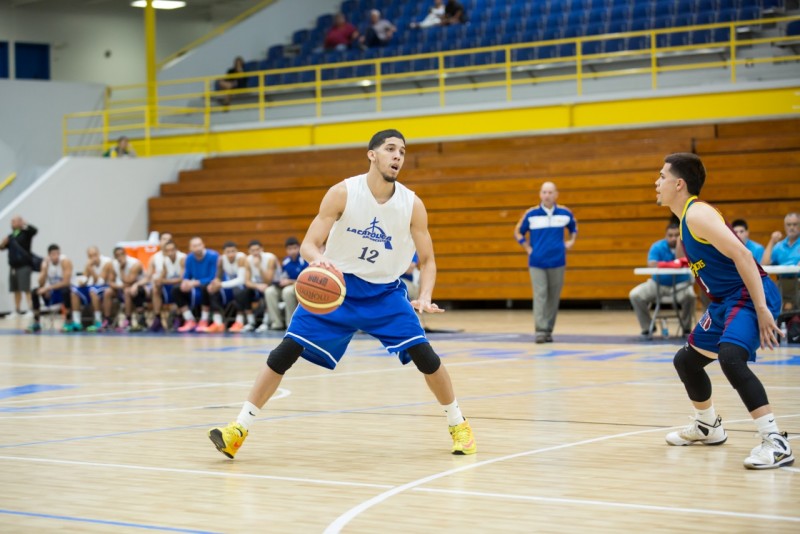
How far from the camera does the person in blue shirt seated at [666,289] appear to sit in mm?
13570

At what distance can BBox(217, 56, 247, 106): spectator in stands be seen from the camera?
25714 millimetres

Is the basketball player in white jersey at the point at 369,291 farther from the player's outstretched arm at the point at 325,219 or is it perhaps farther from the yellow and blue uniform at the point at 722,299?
the yellow and blue uniform at the point at 722,299

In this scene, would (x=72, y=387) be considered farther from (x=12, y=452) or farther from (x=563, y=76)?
(x=563, y=76)

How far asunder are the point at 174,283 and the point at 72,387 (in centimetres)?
786

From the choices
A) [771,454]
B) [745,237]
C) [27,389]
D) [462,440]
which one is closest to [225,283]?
[27,389]

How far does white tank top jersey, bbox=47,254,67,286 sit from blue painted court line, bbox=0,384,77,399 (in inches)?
346

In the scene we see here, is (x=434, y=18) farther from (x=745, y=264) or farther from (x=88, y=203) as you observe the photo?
(x=745, y=264)

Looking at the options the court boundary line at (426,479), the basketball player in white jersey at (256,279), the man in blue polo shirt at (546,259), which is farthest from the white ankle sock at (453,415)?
the basketball player in white jersey at (256,279)

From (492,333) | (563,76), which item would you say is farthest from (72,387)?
(563,76)

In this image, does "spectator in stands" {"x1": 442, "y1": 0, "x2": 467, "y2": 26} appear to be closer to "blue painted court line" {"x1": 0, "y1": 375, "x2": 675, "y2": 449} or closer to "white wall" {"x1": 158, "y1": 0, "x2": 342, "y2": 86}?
"white wall" {"x1": 158, "y1": 0, "x2": 342, "y2": 86}

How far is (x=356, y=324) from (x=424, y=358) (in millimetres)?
384

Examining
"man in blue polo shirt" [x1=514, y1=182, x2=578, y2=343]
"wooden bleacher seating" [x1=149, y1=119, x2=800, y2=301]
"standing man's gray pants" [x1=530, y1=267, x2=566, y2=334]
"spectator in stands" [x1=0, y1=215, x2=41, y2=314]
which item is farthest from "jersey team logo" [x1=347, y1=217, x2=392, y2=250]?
"spectator in stands" [x1=0, y1=215, x2=41, y2=314]

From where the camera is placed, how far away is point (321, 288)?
552 centimetres

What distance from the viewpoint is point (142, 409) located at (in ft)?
26.0
